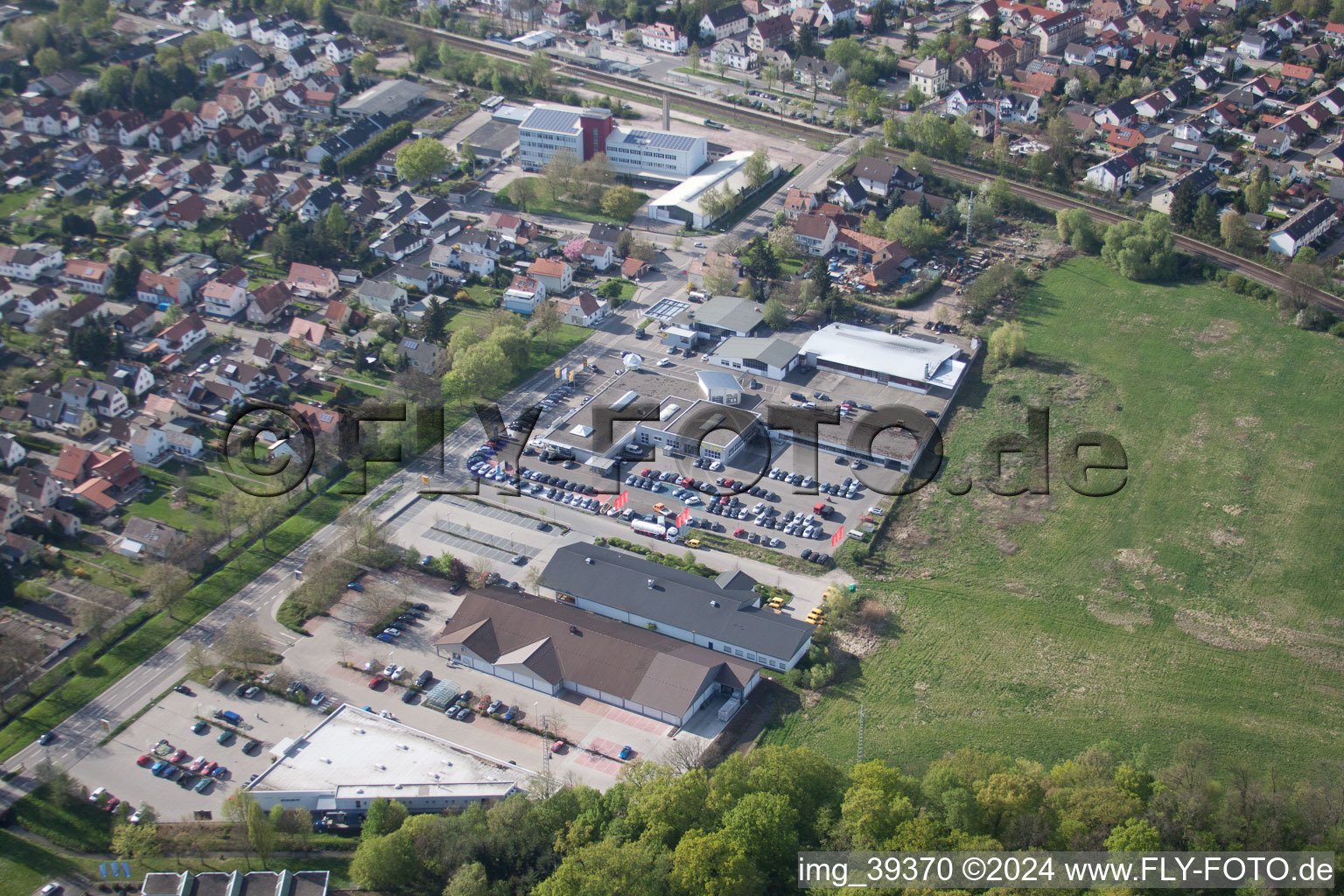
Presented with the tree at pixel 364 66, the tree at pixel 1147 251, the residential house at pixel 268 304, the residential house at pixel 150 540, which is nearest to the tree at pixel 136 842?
the residential house at pixel 150 540

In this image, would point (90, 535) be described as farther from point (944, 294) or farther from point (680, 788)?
point (944, 294)

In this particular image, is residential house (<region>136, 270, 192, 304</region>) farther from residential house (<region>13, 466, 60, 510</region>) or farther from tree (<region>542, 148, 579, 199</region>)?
tree (<region>542, 148, 579, 199</region>)

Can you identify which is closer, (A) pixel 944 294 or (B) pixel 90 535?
(B) pixel 90 535

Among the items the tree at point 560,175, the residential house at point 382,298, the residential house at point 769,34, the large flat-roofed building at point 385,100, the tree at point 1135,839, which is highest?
the residential house at point 769,34

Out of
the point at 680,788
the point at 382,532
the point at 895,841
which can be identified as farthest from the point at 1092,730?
the point at 382,532

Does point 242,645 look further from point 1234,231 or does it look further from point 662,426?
point 1234,231

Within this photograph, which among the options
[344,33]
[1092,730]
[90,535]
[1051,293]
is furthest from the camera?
[344,33]

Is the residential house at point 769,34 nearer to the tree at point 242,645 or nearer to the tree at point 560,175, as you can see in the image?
the tree at point 560,175
